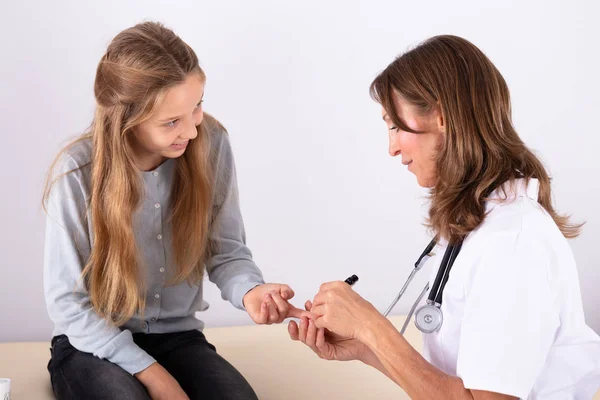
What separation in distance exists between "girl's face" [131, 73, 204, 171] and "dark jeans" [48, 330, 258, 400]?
518 mm

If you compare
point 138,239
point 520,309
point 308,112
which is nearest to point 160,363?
point 138,239

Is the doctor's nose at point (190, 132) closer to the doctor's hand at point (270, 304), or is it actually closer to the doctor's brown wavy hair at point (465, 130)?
the doctor's hand at point (270, 304)

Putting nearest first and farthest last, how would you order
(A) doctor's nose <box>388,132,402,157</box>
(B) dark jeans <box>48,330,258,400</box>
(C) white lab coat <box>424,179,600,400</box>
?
(C) white lab coat <box>424,179,600,400</box> → (A) doctor's nose <box>388,132,402,157</box> → (B) dark jeans <box>48,330,258,400</box>

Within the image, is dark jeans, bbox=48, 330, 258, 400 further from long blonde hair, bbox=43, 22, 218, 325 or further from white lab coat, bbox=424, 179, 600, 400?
white lab coat, bbox=424, 179, 600, 400

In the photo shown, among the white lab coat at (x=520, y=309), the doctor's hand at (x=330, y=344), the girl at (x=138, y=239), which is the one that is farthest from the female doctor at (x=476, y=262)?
the girl at (x=138, y=239)

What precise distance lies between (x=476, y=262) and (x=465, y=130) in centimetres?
27

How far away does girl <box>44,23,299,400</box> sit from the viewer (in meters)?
1.97

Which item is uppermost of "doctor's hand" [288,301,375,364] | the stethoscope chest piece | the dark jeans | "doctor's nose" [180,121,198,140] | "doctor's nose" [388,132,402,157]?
"doctor's nose" [388,132,402,157]

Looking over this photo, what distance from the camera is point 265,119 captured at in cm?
293

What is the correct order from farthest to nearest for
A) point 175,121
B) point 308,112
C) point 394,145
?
point 308,112, point 175,121, point 394,145

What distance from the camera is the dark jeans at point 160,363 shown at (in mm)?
1943

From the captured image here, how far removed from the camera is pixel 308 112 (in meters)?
2.97

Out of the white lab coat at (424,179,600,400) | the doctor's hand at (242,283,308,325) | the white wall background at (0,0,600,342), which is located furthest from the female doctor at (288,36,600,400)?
the white wall background at (0,0,600,342)

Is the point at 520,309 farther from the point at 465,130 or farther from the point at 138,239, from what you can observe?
the point at 138,239
